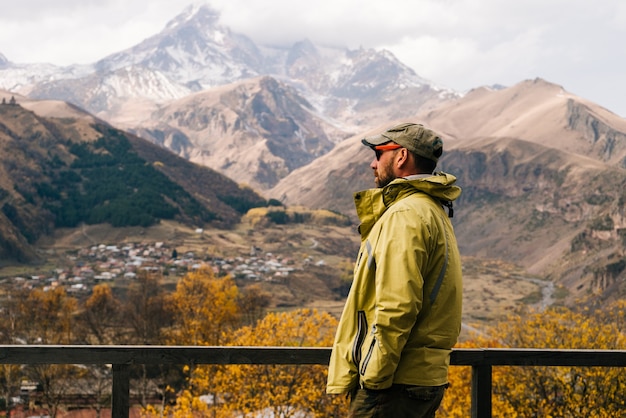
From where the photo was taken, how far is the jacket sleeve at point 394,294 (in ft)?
10.4

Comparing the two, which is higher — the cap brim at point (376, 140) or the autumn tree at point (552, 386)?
the cap brim at point (376, 140)

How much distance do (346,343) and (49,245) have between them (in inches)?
6779

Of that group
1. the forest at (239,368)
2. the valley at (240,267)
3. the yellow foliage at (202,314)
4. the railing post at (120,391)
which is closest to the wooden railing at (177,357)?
the railing post at (120,391)

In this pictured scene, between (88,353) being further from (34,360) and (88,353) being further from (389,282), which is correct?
(389,282)

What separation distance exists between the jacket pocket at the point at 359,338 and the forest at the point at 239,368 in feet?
17.9

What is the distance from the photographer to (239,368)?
1585 centimetres

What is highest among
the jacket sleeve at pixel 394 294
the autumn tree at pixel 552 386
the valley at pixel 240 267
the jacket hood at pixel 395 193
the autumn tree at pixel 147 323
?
the jacket hood at pixel 395 193

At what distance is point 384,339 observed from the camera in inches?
124

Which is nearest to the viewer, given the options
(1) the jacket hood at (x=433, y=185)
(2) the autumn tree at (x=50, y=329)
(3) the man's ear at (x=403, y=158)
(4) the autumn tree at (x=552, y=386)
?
(1) the jacket hood at (x=433, y=185)

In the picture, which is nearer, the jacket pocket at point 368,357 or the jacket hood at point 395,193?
the jacket pocket at point 368,357

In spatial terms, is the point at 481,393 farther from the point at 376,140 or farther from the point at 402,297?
the point at 376,140

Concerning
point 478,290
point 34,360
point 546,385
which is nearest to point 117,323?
point 546,385

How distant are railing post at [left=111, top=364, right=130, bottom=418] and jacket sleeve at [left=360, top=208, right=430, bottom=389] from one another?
187 centimetres

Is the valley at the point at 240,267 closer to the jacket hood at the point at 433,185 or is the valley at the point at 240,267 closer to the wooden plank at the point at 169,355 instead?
the wooden plank at the point at 169,355
